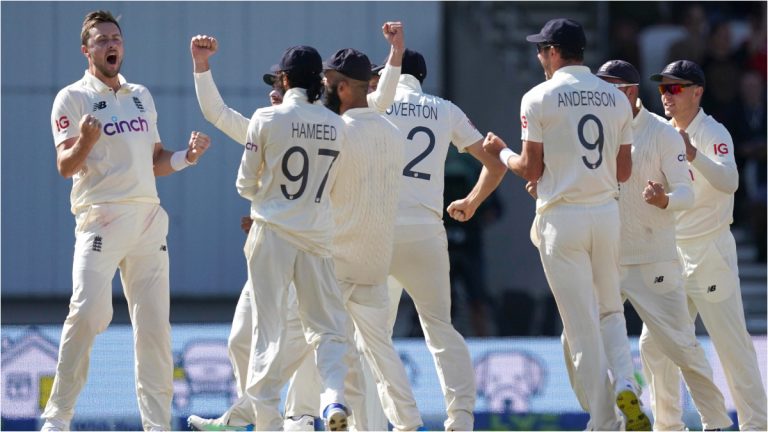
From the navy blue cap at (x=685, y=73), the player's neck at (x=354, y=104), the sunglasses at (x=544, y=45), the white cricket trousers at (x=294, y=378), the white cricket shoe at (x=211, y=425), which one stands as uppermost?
the sunglasses at (x=544, y=45)

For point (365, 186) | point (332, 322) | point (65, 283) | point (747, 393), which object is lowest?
point (65, 283)

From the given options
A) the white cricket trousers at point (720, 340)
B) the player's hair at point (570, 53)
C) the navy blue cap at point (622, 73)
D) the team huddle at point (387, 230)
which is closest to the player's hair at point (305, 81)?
the team huddle at point (387, 230)

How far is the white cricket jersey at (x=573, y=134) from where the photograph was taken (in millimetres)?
7477

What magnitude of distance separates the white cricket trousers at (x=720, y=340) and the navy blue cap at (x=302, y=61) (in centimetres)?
269

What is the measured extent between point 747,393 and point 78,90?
4.21 metres

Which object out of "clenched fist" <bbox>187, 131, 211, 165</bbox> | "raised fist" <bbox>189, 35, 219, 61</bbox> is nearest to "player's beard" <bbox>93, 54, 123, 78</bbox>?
"raised fist" <bbox>189, 35, 219, 61</bbox>

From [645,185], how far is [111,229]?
2.94 metres

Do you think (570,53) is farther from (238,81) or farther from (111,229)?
(238,81)

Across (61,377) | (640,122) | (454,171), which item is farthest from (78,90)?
(454,171)

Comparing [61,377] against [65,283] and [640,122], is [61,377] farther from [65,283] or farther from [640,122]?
[65,283]

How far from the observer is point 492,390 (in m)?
10.7

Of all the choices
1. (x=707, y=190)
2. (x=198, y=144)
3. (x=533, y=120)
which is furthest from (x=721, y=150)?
(x=198, y=144)

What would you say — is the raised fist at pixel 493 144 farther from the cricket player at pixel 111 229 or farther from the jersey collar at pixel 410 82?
the cricket player at pixel 111 229

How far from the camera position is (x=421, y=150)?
8359 millimetres
